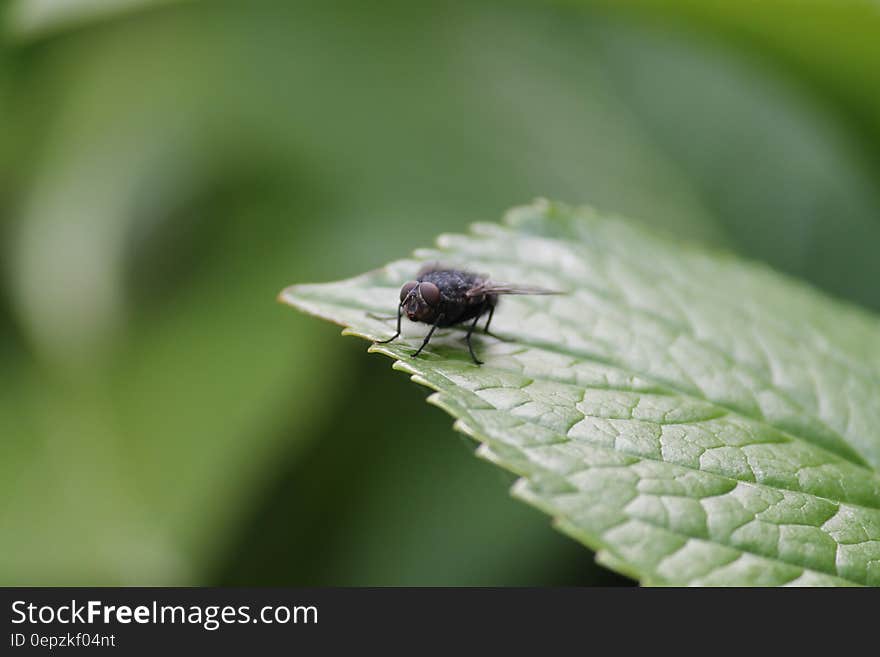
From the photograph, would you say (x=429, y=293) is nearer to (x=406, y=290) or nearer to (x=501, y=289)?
(x=406, y=290)

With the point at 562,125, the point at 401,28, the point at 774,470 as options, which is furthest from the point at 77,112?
the point at 774,470

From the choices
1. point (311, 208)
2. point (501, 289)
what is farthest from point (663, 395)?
point (311, 208)

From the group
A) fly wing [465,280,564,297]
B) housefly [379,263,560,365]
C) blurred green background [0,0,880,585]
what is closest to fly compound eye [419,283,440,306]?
housefly [379,263,560,365]

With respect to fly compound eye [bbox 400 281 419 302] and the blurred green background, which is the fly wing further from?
the blurred green background

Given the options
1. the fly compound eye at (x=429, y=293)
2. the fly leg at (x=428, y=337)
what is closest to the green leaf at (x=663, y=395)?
the fly leg at (x=428, y=337)

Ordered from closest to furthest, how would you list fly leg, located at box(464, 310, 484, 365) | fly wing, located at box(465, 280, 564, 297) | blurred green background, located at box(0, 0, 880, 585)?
fly leg, located at box(464, 310, 484, 365), fly wing, located at box(465, 280, 564, 297), blurred green background, located at box(0, 0, 880, 585)

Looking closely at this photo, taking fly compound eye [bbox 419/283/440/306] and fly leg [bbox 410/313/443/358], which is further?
fly compound eye [bbox 419/283/440/306]

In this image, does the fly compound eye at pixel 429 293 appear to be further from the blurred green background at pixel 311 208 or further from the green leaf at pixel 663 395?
the blurred green background at pixel 311 208
